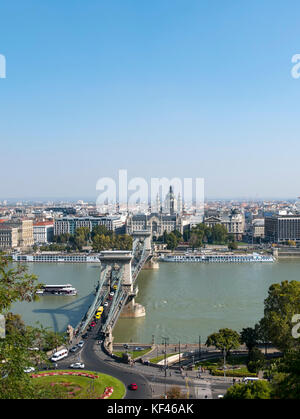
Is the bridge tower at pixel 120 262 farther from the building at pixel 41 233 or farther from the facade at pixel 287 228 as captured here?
the building at pixel 41 233

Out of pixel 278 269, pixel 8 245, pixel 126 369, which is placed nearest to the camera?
pixel 126 369

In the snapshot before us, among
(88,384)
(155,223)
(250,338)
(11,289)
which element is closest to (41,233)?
(155,223)

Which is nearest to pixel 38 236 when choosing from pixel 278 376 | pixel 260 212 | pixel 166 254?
pixel 166 254

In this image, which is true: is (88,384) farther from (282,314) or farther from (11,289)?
(11,289)

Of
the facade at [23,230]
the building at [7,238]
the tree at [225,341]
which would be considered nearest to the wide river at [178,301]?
the tree at [225,341]

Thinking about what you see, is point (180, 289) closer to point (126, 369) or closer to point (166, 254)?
point (126, 369)
